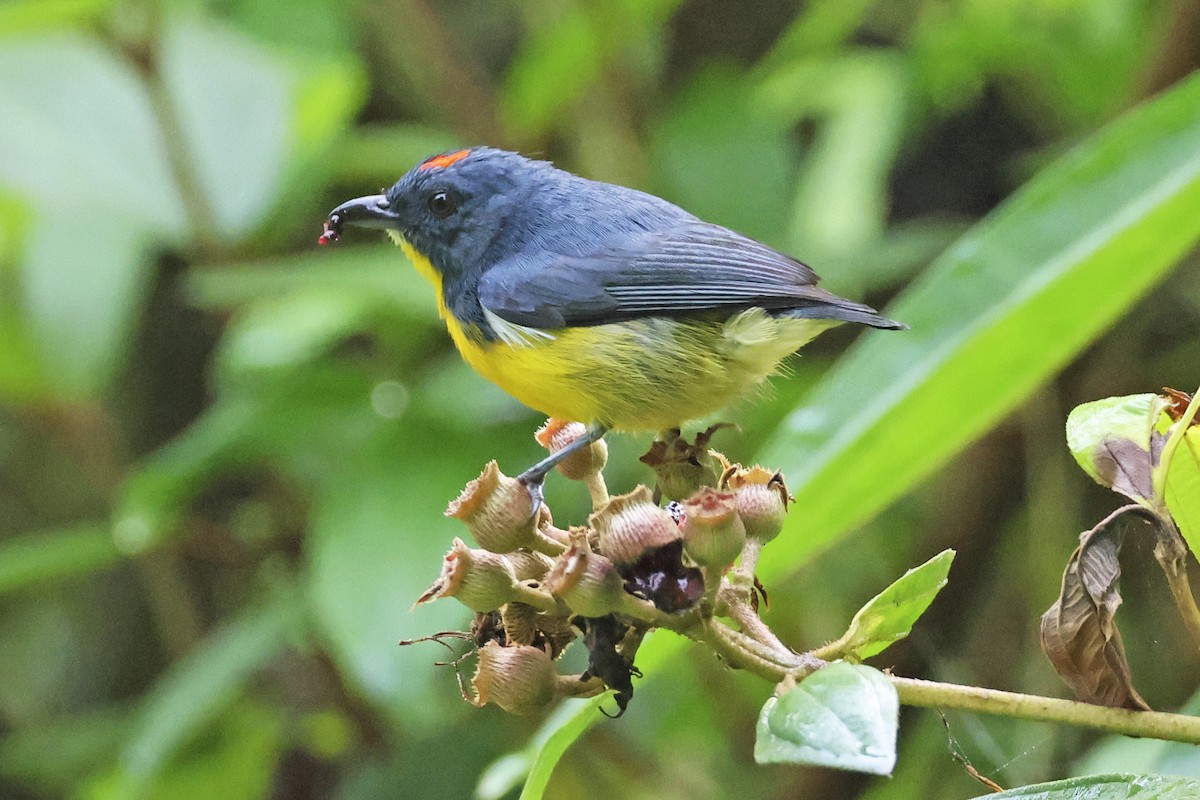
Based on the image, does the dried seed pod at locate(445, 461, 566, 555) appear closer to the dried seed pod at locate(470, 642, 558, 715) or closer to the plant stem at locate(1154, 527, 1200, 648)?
the dried seed pod at locate(470, 642, 558, 715)

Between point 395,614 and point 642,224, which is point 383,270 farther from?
point 642,224

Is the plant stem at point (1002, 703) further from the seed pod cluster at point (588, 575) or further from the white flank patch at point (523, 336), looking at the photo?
the white flank patch at point (523, 336)

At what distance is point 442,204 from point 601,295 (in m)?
0.41

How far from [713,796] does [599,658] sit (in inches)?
94.9

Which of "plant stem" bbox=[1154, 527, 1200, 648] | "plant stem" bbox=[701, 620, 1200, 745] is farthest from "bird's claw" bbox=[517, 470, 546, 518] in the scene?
"plant stem" bbox=[1154, 527, 1200, 648]

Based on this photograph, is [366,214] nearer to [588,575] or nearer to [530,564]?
[530,564]

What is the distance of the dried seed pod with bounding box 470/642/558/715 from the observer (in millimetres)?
1215

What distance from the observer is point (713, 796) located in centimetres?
342

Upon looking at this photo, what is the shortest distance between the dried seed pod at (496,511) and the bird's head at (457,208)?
0.98 metres

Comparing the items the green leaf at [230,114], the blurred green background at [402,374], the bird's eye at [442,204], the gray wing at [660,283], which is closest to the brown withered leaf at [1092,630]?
the gray wing at [660,283]

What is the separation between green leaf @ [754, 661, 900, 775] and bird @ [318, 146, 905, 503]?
2.55ft

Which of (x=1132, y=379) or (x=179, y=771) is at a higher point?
(x=1132, y=379)

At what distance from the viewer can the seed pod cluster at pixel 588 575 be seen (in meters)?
1.15

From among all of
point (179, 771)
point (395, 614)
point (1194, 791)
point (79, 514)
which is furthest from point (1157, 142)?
point (79, 514)
